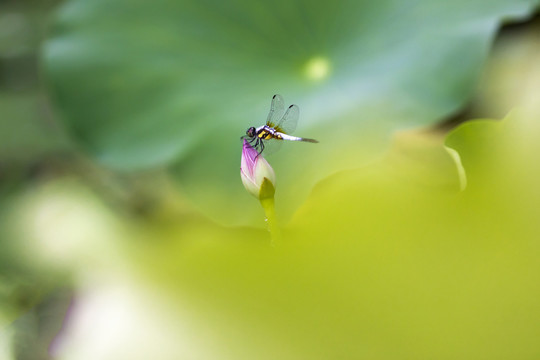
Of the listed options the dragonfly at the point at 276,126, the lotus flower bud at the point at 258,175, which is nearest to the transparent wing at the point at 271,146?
the dragonfly at the point at 276,126

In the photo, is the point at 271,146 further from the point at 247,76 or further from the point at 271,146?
the point at 247,76

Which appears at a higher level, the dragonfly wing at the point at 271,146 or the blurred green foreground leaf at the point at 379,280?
the dragonfly wing at the point at 271,146

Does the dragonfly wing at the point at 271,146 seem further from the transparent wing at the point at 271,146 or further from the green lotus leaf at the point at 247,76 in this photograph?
the green lotus leaf at the point at 247,76

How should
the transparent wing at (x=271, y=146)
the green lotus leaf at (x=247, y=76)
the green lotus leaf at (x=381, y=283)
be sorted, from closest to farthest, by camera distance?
the green lotus leaf at (x=381, y=283)
the transparent wing at (x=271, y=146)
the green lotus leaf at (x=247, y=76)

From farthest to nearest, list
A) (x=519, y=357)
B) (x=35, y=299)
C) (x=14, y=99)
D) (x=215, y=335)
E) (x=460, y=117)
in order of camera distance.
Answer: (x=14, y=99), (x=460, y=117), (x=35, y=299), (x=215, y=335), (x=519, y=357)

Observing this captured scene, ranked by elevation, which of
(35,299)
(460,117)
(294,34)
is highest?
(294,34)

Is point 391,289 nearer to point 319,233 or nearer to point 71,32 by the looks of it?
point 319,233

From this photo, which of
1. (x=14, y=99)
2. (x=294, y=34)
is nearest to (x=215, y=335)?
(x=294, y=34)
